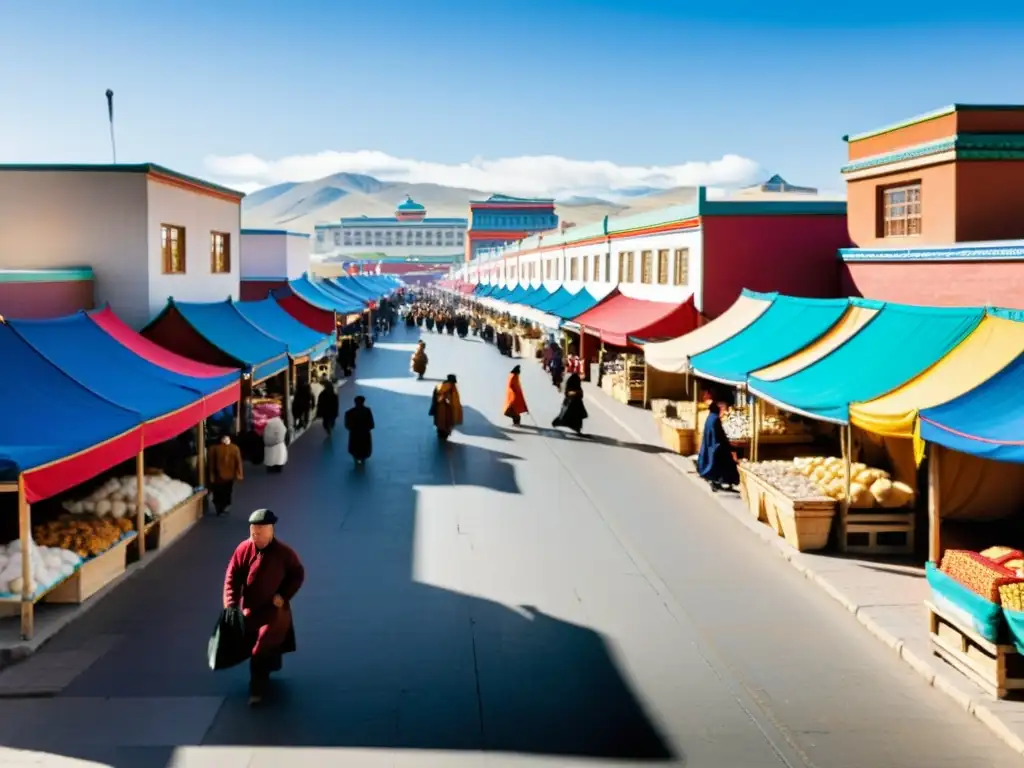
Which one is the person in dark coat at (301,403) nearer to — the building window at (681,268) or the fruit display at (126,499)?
the fruit display at (126,499)

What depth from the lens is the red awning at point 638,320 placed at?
23453mm

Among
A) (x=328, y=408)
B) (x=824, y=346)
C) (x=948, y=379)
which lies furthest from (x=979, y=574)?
(x=328, y=408)

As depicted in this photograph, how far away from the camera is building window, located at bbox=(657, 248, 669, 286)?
2670 cm

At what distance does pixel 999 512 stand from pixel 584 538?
5017 millimetres

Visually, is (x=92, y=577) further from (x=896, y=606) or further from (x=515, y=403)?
(x=515, y=403)

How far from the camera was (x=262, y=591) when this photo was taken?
24.7 feet

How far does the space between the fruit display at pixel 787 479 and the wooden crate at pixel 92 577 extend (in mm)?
7850

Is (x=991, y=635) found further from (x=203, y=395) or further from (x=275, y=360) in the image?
(x=275, y=360)

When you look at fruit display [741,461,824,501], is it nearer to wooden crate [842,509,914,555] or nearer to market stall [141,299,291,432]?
wooden crate [842,509,914,555]

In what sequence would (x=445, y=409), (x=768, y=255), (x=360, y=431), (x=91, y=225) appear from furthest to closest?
(x=768, y=255), (x=445, y=409), (x=91, y=225), (x=360, y=431)

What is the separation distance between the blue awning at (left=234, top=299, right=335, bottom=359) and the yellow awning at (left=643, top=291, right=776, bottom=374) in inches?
299

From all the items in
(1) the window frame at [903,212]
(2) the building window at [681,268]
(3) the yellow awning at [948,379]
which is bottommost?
(3) the yellow awning at [948,379]

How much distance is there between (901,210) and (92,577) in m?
15.3

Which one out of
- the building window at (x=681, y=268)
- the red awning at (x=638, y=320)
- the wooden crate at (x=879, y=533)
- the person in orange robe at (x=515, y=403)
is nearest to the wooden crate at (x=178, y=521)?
the wooden crate at (x=879, y=533)
